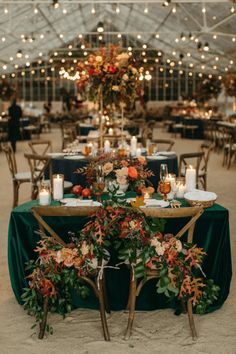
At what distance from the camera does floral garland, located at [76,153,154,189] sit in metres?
4.09

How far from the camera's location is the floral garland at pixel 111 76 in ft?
22.0

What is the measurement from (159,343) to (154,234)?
0.66 metres

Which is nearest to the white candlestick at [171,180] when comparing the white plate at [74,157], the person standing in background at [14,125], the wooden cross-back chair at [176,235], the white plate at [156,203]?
the white plate at [156,203]

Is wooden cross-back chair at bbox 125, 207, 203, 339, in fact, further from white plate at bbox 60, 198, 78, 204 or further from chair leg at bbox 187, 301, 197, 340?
white plate at bbox 60, 198, 78, 204

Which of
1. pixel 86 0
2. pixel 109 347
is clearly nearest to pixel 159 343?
pixel 109 347

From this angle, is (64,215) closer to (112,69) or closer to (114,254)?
(114,254)

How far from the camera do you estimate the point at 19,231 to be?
374 cm

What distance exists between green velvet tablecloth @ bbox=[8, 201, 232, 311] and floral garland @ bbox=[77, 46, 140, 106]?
3.25 m

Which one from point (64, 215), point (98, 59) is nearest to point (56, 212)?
point (64, 215)

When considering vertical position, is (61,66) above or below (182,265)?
above

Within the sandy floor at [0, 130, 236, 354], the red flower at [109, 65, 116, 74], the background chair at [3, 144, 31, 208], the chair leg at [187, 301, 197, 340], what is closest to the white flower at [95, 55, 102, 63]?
the red flower at [109, 65, 116, 74]

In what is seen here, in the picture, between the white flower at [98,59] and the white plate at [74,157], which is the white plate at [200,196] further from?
the white flower at [98,59]

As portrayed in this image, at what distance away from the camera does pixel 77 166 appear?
654cm

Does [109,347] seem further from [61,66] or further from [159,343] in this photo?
[61,66]
